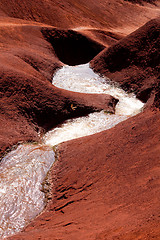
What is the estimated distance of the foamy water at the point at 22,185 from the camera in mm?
4730

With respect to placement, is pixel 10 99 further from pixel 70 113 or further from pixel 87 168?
pixel 87 168

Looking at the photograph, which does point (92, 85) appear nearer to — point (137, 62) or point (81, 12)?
point (137, 62)

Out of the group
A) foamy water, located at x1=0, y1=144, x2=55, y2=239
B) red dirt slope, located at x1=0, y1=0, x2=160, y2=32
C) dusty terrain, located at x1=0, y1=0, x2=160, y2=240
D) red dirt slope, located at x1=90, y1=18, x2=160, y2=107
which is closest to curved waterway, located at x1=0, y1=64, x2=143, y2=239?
foamy water, located at x1=0, y1=144, x2=55, y2=239

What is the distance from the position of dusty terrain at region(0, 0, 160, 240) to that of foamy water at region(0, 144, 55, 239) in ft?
0.84

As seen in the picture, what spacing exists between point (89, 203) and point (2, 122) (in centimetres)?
361

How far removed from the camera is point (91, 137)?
6.45m

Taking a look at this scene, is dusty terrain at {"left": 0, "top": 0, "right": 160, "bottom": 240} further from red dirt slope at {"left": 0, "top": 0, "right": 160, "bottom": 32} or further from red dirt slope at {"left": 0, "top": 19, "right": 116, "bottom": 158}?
red dirt slope at {"left": 0, "top": 0, "right": 160, "bottom": 32}

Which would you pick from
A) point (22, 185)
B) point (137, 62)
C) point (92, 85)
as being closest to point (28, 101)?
point (22, 185)

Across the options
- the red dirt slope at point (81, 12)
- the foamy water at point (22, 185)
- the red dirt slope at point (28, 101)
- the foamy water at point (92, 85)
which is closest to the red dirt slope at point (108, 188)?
the foamy water at point (22, 185)

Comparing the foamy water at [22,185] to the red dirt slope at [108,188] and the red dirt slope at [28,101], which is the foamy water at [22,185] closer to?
the red dirt slope at [108,188]

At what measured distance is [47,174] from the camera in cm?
592

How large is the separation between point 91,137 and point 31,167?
168 cm

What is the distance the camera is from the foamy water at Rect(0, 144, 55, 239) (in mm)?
4730

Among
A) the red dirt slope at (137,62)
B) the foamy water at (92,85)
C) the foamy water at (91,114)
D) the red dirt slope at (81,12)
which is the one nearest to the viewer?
the foamy water at (91,114)
